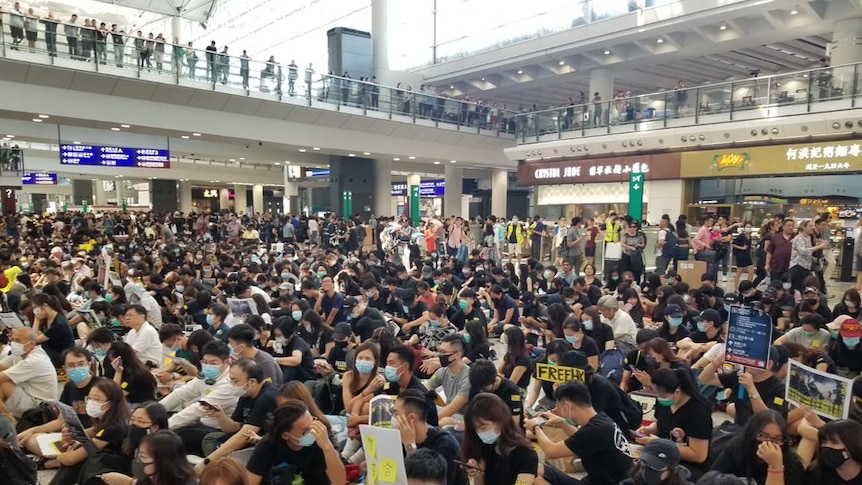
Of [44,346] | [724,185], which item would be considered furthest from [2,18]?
[724,185]

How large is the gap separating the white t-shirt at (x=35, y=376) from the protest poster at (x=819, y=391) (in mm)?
6255

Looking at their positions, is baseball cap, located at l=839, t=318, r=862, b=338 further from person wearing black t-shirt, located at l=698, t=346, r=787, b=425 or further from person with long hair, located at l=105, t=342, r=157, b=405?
person with long hair, located at l=105, t=342, r=157, b=405

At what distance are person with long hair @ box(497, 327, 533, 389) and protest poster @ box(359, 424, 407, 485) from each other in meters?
2.77

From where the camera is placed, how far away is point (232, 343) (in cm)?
520

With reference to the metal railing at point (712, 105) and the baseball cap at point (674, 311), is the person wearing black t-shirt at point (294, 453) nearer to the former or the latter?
the baseball cap at point (674, 311)

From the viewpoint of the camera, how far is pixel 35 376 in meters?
5.34

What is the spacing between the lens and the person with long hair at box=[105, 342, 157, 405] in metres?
4.73

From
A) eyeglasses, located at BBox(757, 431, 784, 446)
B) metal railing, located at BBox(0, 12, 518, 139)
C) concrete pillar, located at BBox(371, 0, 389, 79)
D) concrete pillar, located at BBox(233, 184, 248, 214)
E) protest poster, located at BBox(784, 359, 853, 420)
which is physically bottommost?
eyeglasses, located at BBox(757, 431, 784, 446)

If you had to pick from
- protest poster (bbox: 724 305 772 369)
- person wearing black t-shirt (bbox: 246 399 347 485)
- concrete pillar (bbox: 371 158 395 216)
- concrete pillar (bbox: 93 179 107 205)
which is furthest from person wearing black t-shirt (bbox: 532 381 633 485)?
concrete pillar (bbox: 93 179 107 205)

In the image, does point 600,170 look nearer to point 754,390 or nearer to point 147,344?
point 754,390

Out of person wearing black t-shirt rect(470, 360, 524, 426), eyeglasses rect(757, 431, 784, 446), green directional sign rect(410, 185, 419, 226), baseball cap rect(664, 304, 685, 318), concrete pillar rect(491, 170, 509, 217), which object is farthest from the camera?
concrete pillar rect(491, 170, 509, 217)

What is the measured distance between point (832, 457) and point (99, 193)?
180 ft

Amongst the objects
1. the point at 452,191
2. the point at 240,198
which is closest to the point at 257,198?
the point at 240,198

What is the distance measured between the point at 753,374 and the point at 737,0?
16.5 meters
